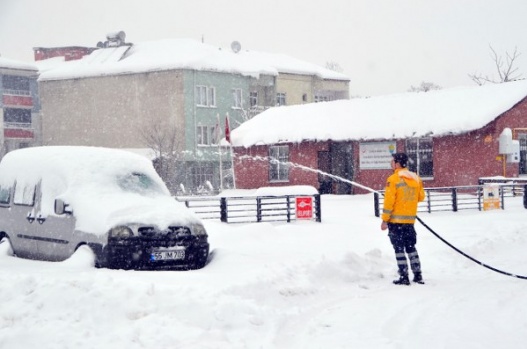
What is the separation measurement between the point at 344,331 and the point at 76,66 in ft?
165

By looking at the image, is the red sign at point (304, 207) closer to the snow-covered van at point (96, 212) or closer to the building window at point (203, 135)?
the snow-covered van at point (96, 212)

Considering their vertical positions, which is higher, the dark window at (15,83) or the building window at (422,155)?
the dark window at (15,83)

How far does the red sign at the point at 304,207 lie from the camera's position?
64.9ft

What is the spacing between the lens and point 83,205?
34.8 feet

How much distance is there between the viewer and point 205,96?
50844mm

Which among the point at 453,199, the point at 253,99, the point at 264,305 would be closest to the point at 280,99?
the point at 253,99

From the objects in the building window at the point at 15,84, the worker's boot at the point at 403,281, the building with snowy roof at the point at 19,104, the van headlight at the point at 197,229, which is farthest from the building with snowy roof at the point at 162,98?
the worker's boot at the point at 403,281

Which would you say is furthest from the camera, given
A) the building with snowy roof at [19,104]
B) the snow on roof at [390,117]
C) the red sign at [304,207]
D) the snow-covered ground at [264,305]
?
the building with snowy roof at [19,104]

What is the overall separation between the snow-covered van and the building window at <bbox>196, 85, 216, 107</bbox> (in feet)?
125

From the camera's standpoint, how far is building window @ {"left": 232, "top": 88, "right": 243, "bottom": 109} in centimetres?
5291

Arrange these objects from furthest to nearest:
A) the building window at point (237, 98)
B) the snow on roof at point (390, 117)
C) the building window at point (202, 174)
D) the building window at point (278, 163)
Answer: the building window at point (237, 98) < the building window at point (202, 174) < the building window at point (278, 163) < the snow on roof at point (390, 117)

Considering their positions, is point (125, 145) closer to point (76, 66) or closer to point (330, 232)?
point (76, 66)

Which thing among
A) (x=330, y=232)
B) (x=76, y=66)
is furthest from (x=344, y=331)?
(x=76, y=66)

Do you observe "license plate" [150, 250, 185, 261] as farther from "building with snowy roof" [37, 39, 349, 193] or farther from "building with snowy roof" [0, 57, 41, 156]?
"building with snowy roof" [0, 57, 41, 156]
